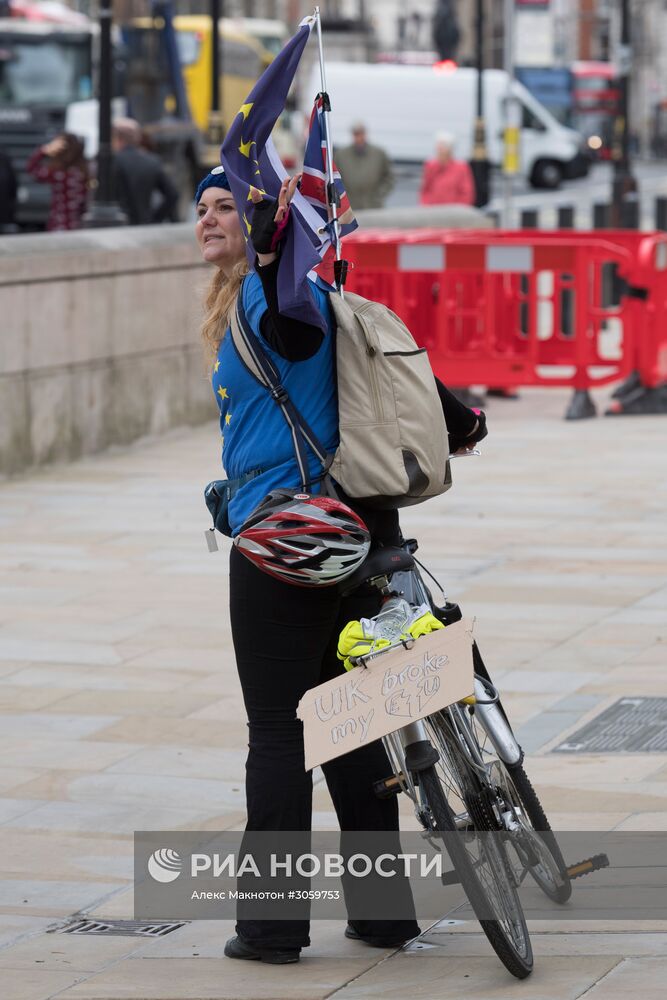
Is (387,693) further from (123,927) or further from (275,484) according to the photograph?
(123,927)

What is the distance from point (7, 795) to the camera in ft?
18.7

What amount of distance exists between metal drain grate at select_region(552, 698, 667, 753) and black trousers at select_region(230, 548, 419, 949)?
168 centimetres

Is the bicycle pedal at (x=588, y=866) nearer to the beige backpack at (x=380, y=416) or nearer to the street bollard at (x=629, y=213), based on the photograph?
the beige backpack at (x=380, y=416)

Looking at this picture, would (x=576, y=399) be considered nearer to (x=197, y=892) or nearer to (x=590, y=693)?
(x=590, y=693)

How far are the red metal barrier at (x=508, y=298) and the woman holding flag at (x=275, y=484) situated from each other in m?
9.32

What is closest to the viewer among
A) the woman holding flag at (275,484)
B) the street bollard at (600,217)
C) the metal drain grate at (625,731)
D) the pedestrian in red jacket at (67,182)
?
the woman holding flag at (275,484)

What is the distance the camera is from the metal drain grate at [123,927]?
4.65 metres

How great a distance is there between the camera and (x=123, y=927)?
15.4 feet

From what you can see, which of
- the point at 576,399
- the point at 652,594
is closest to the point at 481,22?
the point at 576,399

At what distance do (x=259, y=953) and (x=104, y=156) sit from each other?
1105 cm

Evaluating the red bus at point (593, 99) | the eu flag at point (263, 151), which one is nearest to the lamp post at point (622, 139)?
the eu flag at point (263, 151)

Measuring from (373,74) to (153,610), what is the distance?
40099mm

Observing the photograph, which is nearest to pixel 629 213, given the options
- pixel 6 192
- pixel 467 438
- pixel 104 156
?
pixel 6 192

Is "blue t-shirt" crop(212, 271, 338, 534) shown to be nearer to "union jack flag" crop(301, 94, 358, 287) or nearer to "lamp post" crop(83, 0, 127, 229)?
"union jack flag" crop(301, 94, 358, 287)
